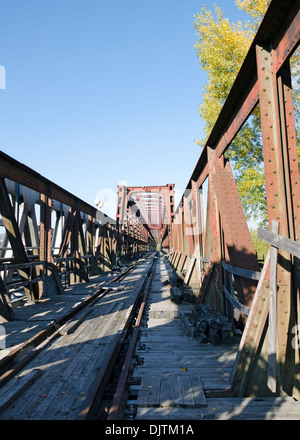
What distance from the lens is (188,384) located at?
3514 mm

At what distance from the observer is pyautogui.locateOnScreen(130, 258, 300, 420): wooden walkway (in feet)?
9.42

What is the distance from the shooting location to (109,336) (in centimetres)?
566

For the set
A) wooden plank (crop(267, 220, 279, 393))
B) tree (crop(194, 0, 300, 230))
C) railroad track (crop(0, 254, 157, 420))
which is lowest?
railroad track (crop(0, 254, 157, 420))

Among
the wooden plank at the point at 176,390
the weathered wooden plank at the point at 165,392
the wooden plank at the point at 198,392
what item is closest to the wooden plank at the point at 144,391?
the weathered wooden plank at the point at 165,392

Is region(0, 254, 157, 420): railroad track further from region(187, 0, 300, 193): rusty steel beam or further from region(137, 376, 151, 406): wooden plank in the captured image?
region(187, 0, 300, 193): rusty steel beam

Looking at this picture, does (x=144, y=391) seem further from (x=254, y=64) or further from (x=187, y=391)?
(x=254, y=64)

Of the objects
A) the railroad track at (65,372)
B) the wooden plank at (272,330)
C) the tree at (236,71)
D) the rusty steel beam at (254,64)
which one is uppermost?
the tree at (236,71)

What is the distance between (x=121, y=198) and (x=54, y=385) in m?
20.8

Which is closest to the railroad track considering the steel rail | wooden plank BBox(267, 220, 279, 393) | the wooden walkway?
the steel rail

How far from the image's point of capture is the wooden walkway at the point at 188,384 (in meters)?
2.87

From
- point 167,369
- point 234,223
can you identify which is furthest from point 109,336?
point 234,223

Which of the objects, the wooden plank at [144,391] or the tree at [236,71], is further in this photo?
the tree at [236,71]

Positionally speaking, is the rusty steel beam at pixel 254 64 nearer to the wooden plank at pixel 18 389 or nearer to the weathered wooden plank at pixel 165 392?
the weathered wooden plank at pixel 165 392

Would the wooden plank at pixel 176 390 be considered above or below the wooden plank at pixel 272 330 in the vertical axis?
below
